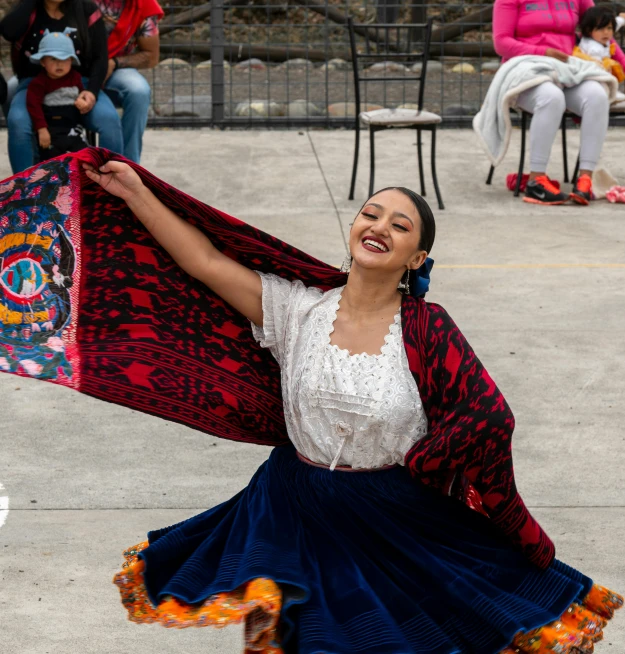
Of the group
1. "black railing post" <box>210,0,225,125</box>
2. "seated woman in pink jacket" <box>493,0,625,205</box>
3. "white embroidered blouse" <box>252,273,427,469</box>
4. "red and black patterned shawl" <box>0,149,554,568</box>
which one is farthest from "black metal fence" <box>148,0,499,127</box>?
"white embroidered blouse" <box>252,273,427,469</box>

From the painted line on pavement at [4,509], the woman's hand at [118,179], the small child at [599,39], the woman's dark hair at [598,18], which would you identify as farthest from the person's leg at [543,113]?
the woman's hand at [118,179]

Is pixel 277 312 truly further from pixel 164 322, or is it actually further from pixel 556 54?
pixel 556 54

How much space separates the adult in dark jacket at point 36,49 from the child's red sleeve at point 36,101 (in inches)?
3.3

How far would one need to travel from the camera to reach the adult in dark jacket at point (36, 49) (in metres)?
6.80

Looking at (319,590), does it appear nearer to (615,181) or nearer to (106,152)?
(106,152)

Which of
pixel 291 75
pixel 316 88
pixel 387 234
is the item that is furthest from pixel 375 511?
pixel 291 75

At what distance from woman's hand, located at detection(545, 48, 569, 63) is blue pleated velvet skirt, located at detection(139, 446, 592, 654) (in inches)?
232

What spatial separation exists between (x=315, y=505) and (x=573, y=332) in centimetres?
330

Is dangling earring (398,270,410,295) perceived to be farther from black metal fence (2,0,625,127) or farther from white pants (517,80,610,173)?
black metal fence (2,0,625,127)

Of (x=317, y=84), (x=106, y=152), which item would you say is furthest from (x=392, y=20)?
(x=106, y=152)

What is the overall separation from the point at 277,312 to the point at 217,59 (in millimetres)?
8035

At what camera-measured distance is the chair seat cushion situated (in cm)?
765

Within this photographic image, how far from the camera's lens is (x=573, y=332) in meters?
5.59

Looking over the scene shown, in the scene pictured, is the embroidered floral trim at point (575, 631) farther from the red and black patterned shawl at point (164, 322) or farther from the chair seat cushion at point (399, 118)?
the chair seat cushion at point (399, 118)
